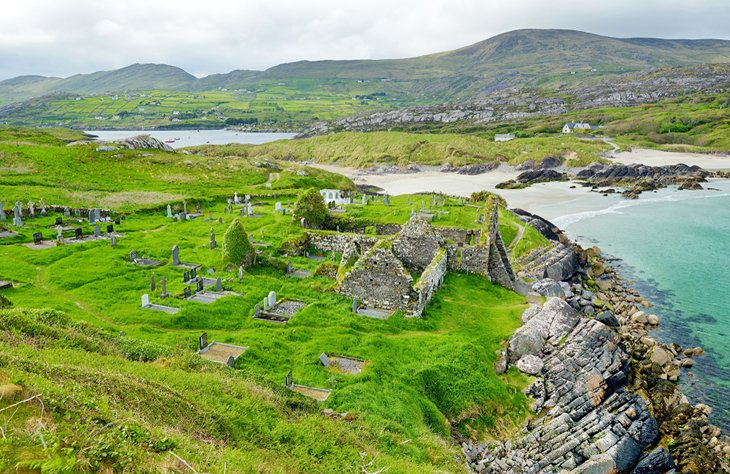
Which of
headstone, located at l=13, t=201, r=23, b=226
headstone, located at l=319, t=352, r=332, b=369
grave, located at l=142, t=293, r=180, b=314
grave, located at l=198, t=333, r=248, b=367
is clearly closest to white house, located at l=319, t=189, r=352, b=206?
headstone, located at l=13, t=201, r=23, b=226

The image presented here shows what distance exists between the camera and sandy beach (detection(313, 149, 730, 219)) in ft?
253

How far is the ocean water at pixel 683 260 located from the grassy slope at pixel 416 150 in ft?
114

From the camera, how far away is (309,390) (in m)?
17.1

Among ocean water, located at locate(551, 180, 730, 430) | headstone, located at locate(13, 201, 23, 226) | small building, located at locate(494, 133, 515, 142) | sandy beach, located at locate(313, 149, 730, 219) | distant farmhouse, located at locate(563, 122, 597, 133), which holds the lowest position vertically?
ocean water, located at locate(551, 180, 730, 430)

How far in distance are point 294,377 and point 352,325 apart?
574cm

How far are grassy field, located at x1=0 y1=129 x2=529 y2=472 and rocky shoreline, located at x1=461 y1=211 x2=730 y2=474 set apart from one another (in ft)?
3.47

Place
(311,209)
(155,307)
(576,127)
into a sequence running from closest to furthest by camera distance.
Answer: (155,307) < (311,209) < (576,127)

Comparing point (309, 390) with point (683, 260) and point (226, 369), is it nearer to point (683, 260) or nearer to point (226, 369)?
point (226, 369)

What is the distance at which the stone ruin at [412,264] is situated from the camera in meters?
25.1

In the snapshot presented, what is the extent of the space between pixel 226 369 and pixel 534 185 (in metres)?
88.7

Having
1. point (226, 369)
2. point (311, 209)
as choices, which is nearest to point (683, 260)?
point (311, 209)

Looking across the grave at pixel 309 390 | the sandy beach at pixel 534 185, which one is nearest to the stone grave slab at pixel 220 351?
the grave at pixel 309 390

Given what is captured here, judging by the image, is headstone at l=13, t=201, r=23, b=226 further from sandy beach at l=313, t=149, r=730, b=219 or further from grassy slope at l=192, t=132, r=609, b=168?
grassy slope at l=192, t=132, r=609, b=168

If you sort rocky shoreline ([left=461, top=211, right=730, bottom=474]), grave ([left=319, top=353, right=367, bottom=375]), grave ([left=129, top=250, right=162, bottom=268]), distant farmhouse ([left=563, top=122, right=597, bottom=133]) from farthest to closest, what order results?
distant farmhouse ([left=563, top=122, right=597, bottom=133]), grave ([left=129, top=250, right=162, bottom=268]), grave ([left=319, top=353, right=367, bottom=375]), rocky shoreline ([left=461, top=211, right=730, bottom=474])
